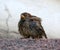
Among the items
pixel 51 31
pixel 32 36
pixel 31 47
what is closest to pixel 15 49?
pixel 31 47

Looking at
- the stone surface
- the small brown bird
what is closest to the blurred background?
the small brown bird

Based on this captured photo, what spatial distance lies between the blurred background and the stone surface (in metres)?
2.02

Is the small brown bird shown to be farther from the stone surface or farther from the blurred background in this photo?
the blurred background

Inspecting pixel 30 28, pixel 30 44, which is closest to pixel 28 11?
pixel 30 28

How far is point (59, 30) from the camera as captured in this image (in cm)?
716

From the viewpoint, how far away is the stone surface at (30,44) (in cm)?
479

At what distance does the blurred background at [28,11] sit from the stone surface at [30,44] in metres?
2.02

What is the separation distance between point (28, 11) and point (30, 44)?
2.33m

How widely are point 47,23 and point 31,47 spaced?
2407 millimetres

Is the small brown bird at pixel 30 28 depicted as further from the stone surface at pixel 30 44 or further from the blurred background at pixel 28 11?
the blurred background at pixel 28 11

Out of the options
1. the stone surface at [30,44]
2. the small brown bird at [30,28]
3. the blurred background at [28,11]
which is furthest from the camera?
the blurred background at [28,11]

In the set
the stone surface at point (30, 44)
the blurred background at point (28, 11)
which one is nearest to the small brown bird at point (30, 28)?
the stone surface at point (30, 44)

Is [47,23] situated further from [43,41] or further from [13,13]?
[43,41]

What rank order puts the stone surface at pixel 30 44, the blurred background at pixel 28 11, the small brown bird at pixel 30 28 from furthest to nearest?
the blurred background at pixel 28 11 → the small brown bird at pixel 30 28 → the stone surface at pixel 30 44
